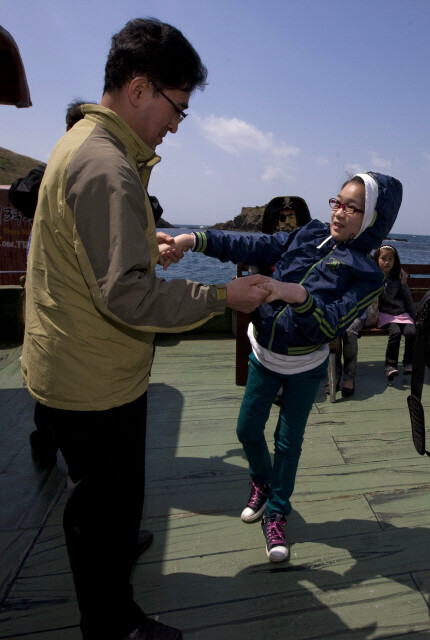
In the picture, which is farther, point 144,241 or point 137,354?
point 137,354

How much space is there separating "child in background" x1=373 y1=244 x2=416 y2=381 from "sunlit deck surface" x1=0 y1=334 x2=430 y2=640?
1238mm

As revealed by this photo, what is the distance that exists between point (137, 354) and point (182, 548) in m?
1.26

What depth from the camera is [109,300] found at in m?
1.22

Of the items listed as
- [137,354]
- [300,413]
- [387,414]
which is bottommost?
[387,414]

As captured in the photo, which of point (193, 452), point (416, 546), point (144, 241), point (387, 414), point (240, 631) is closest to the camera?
→ point (144, 241)

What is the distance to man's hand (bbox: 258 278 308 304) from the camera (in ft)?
5.42

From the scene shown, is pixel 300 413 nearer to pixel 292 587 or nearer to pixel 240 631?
pixel 292 587

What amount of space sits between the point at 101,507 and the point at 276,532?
3.60ft

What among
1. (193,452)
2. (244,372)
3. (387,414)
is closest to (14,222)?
(244,372)

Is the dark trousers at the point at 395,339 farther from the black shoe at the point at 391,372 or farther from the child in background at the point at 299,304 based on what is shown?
the child in background at the point at 299,304

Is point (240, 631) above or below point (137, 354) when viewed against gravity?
below

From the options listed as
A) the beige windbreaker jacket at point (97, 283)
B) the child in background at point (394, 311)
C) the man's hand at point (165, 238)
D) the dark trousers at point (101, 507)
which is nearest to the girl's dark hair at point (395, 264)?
the child in background at point (394, 311)

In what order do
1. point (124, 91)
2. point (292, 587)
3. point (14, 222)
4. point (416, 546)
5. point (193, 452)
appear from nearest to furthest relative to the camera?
point (124, 91) < point (292, 587) < point (416, 546) < point (193, 452) < point (14, 222)

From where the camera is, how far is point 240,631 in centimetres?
177
